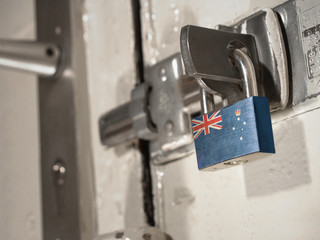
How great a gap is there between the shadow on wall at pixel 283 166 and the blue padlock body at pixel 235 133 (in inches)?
2.1

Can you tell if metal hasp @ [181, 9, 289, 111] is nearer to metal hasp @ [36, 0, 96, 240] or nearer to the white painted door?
the white painted door

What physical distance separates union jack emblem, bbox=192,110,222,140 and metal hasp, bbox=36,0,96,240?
31 cm

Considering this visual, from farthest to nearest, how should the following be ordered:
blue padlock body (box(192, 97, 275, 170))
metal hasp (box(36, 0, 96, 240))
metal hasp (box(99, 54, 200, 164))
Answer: metal hasp (box(36, 0, 96, 240)) < metal hasp (box(99, 54, 200, 164)) < blue padlock body (box(192, 97, 275, 170))

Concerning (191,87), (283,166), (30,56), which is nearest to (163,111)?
(191,87)

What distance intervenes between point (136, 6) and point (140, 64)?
0.08 meters

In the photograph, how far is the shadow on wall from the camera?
0.53 meters

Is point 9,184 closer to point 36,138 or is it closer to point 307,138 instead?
point 36,138

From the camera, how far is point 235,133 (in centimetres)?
50

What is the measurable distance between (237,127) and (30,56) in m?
0.48

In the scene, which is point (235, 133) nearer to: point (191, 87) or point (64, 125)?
point (191, 87)

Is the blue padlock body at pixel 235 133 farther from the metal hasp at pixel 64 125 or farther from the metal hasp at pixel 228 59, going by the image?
the metal hasp at pixel 64 125

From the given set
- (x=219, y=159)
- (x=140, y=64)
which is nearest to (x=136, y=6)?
(x=140, y=64)

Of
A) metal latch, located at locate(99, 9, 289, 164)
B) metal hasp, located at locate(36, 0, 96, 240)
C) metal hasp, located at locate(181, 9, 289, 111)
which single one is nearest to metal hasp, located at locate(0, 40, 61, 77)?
metal hasp, located at locate(36, 0, 96, 240)

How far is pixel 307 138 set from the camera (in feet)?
1.73
